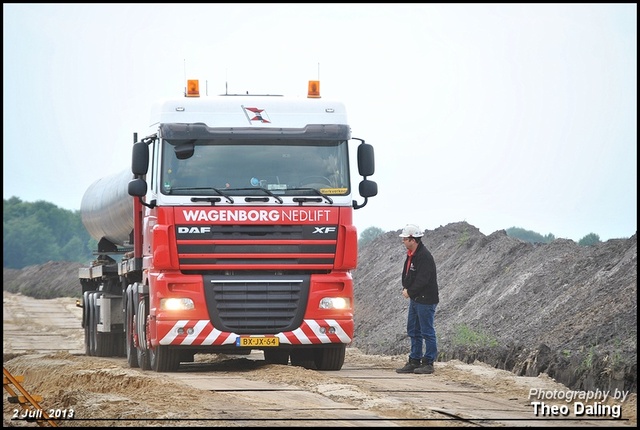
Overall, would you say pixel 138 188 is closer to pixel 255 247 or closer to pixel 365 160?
pixel 255 247

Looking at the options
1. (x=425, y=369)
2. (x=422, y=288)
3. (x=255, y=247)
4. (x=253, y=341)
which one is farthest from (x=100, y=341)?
(x=422, y=288)

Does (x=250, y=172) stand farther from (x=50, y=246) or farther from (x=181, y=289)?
(x=50, y=246)

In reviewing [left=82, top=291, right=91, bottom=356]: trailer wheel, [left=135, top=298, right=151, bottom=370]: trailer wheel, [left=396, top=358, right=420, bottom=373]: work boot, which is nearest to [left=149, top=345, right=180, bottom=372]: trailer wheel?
[left=135, top=298, right=151, bottom=370]: trailer wheel

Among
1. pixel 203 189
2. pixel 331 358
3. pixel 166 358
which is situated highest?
pixel 203 189

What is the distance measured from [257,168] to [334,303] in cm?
217

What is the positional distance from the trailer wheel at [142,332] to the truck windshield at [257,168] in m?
2.17

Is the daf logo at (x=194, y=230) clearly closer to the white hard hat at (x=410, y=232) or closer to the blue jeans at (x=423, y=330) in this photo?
the white hard hat at (x=410, y=232)

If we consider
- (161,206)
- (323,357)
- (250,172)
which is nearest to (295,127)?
(250,172)

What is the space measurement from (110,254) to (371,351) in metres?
5.53

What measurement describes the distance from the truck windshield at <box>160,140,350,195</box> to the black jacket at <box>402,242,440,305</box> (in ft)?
4.78

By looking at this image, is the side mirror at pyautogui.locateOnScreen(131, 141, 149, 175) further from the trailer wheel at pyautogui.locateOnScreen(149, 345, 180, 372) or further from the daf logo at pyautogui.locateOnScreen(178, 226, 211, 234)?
the trailer wheel at pyautogui.locateOnScreen(149, 345, 180, 372)

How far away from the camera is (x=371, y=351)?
2278 cm

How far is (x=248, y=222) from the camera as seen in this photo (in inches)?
623

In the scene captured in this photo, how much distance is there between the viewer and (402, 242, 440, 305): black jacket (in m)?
16.5
